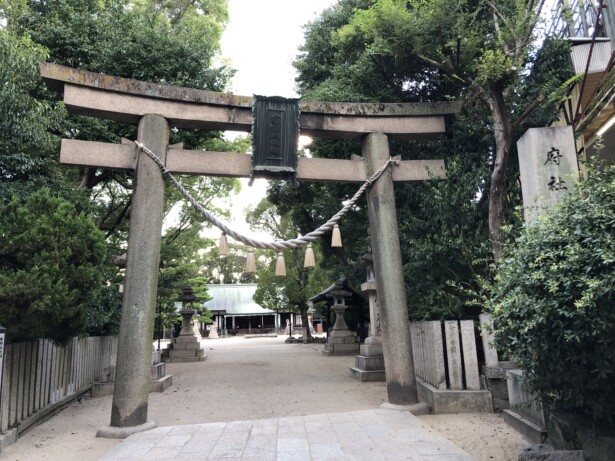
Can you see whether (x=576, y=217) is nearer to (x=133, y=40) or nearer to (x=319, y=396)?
(x=319, y=396)

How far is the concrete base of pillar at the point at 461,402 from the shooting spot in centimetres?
646

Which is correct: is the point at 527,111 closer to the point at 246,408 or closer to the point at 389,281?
the point at 389,281

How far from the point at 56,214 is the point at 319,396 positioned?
588 centimetres

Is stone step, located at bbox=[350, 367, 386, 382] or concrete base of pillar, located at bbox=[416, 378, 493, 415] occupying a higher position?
concrete base of pillar, located at bbox=[416, 378, 493, 415]

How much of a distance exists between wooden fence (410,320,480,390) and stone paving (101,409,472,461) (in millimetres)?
1201

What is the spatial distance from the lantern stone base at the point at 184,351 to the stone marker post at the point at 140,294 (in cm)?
1171

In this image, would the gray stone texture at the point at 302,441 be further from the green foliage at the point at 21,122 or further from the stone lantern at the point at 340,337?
the stone lantern at the point at 340,337

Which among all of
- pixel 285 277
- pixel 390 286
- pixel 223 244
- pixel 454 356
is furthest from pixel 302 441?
pixel 285 277

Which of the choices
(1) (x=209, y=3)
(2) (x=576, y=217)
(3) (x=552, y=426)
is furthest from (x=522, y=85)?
(1) (x=209, y=3)

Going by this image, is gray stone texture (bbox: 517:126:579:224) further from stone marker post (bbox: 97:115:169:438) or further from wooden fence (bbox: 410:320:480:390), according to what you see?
stone marker post (bbox: 97:115:169:438)

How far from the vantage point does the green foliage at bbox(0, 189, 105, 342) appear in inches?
219

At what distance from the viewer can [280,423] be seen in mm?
5547

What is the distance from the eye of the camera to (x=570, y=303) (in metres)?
3.29

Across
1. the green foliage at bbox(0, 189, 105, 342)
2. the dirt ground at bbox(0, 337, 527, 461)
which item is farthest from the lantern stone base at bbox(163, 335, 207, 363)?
the green foliage at bbox(0, 189, 105, 342)
